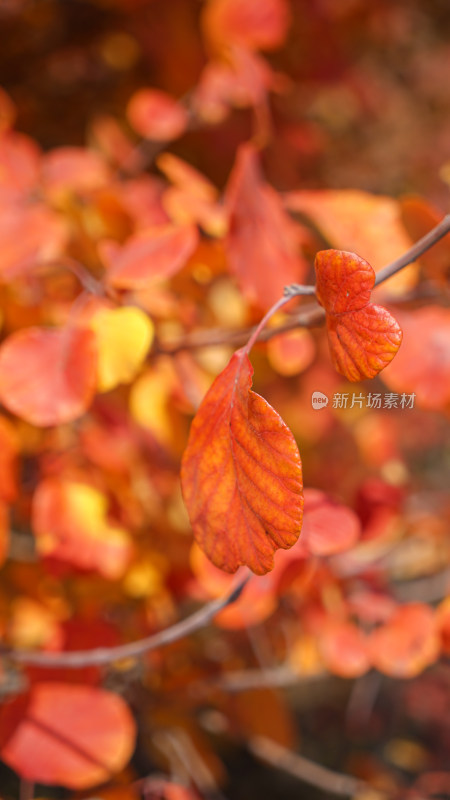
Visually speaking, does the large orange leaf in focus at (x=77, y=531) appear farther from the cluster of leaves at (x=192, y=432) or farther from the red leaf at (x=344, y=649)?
the red leaf at (x=344, y=649)

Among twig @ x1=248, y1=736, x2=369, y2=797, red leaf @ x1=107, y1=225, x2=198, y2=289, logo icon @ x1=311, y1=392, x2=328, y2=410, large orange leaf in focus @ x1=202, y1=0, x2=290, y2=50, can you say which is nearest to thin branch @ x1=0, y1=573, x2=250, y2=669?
logo icon @ x1=311, y1=392, x2=328, y2=410

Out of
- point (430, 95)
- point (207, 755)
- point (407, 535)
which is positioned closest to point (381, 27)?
point (430, 95)

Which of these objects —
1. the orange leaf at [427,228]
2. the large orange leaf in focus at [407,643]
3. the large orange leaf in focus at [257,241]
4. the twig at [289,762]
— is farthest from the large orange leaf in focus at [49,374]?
the twig at [289,762]

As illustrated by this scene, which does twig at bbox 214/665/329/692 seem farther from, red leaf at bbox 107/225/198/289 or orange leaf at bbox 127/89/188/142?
orange leaf at bbox 127/89/188/142

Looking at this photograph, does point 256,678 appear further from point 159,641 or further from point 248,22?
point 248,22

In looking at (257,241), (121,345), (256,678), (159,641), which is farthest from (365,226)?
(256,678)

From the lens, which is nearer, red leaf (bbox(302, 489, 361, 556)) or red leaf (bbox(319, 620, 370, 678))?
red leaf (bbox(302, 489, 361, 556))
